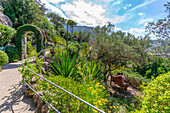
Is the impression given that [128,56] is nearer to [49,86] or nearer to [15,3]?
[49,86]

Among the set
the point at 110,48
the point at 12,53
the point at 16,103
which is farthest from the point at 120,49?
the point at 12,53

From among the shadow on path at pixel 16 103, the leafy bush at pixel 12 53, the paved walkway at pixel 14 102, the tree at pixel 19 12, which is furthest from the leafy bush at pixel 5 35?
the shadow on path at pixel 16 103

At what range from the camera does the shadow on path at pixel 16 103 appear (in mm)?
1734

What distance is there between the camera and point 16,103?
1.91m

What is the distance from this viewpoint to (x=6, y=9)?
34.4ft

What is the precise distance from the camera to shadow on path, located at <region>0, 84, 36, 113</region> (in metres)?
1.73

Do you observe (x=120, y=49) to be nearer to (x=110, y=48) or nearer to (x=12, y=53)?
(x=110, y=48)

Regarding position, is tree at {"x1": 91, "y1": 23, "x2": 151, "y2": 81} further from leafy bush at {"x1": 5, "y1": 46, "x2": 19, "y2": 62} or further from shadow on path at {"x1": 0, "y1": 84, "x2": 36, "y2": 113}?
leafy bush at {"x1": 5, "y1": 46, "x2": 19, "y2": 62}

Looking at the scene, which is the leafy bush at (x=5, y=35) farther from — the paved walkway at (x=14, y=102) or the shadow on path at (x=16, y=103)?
the shadow on path at (x=16, y=103)

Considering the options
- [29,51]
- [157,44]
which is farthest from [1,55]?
[157,44]

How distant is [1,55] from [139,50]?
7207mm

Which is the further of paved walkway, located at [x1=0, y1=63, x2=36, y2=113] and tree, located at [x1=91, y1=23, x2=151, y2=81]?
tree, located at [x1=91, y1=23, x2=151, y2=81]

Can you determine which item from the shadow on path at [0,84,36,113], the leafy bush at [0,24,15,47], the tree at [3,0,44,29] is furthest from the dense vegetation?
the tree at [3,0,44,29]

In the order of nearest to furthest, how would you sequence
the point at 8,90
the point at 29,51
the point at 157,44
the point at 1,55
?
the point at 8,90, the point at 1,55, the point at 157,44, the point at 29,51
